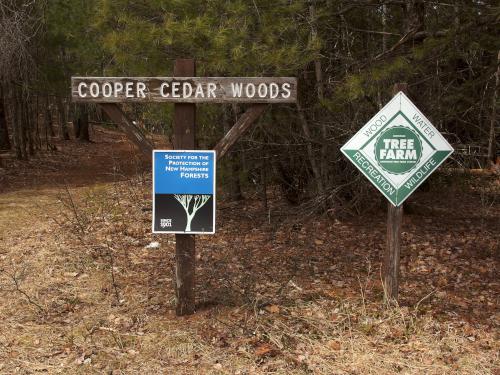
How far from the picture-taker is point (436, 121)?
7512 mm

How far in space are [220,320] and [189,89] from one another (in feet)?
6.69

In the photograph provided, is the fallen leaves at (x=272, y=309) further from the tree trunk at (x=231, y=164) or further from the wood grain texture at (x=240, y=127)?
the tree trunk at (x=231, y=164)

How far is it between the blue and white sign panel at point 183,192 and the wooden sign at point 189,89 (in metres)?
0.49

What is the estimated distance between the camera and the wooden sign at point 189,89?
488cm

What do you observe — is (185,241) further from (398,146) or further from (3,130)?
(3,130)

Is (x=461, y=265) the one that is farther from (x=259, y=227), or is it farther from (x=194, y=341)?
(x=194, y=341)

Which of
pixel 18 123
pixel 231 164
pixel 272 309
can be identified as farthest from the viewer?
pixel 18 123

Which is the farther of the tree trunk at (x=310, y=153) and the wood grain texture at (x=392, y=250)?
the tree trunk at (x=310, y=153)

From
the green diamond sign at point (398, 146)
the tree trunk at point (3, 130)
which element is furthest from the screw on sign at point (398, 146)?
the tree trunk at point (3, 130)

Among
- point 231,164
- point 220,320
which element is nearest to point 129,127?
point 220,320

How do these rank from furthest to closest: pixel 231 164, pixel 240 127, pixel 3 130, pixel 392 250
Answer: pixel 3 130
pixel 231 164
pixel 392 250
pixel 240 127

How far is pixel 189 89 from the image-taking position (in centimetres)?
490

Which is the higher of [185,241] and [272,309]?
[185,241]

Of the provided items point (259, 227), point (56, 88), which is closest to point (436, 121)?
point (259, 227)
